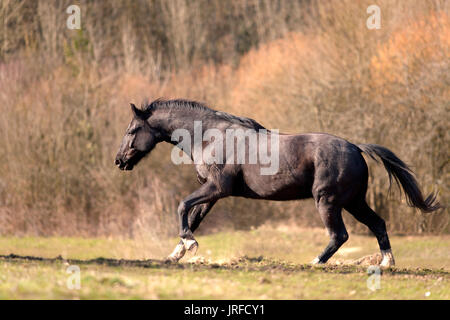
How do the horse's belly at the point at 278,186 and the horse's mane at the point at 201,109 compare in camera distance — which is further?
the horse's mane at the point at 201,109

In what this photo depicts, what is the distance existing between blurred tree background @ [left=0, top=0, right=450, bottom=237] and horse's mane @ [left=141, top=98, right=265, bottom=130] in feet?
28.0

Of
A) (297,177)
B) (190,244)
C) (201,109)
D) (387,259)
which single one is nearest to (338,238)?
(387,259)

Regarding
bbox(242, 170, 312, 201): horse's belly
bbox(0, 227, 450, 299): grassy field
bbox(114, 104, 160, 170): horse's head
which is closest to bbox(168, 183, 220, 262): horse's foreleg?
bbox(0, 227, 450, 299): grassy field

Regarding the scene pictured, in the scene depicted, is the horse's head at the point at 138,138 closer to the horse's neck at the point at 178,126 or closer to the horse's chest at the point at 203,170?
the horse's neck at the point at 178,126

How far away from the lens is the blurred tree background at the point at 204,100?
2216 cm

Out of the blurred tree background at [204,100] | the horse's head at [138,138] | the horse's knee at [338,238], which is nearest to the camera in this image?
the horse's knee at [338,238]

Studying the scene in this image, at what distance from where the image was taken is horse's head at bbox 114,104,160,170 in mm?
11055

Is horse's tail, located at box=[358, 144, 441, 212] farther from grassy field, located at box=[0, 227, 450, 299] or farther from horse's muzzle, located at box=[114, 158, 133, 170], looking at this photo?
horse's muzzle, located at box=[114, 158, 133, 170]

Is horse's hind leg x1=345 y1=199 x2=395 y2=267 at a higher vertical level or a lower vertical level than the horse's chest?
lower

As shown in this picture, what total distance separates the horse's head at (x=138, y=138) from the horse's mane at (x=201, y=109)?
0.58ft

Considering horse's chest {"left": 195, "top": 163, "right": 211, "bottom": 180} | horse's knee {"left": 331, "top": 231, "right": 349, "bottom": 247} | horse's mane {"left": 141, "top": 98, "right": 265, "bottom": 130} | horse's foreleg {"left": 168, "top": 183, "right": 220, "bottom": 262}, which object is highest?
horse's mane {"left": 141, "top": 98, "right": 265, "bottom": 130}

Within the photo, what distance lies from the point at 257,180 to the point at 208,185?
71 cm

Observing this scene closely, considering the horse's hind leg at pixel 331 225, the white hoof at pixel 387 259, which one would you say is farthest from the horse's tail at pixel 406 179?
the horse's hind leg at pixel 331 225

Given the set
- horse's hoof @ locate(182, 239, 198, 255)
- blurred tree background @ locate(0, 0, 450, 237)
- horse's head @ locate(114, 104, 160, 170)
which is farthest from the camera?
blurred tree background @ locate(0, 0, 450, 237)
